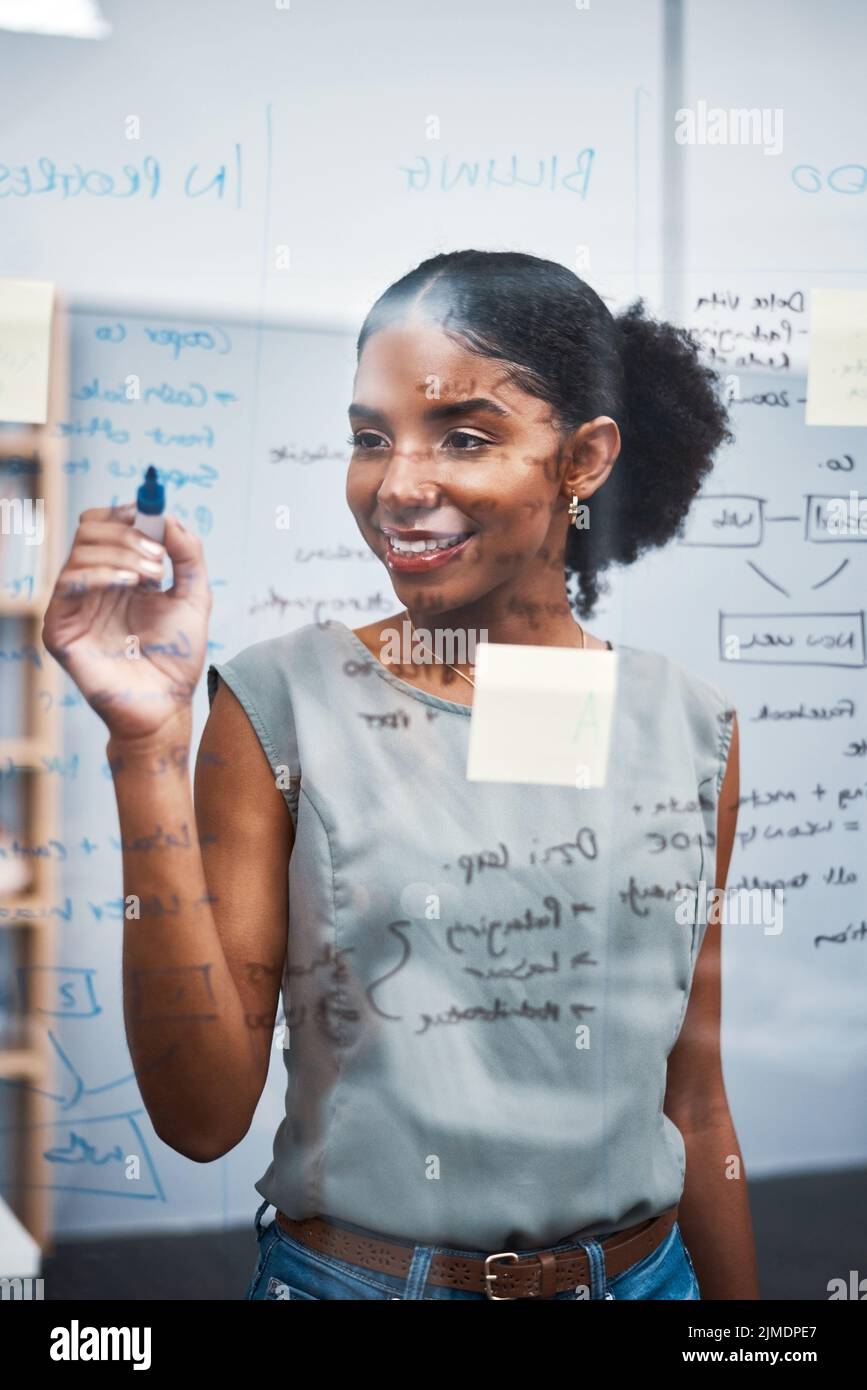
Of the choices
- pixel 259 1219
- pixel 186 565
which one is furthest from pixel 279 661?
pixel 259 1219

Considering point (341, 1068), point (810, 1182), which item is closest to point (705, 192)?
point (341, 1068)

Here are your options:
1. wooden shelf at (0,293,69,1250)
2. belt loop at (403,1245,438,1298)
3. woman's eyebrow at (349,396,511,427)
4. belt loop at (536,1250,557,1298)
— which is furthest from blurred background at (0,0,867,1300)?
belt loop at (536,1250,557,1298)

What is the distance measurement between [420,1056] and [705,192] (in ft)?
3.61

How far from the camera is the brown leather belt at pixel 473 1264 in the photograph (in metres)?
1.40

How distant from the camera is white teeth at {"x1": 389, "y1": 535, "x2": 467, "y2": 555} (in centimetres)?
148

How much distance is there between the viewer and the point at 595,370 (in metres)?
1.51

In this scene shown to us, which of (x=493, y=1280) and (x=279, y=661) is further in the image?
(x=279, y=661)

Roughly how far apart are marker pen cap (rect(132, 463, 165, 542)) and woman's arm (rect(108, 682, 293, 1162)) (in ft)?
0.69

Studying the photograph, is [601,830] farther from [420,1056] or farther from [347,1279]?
[347,1279]

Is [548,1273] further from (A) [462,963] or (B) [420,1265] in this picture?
(A) [462,963]

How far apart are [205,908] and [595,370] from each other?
30.6 inches

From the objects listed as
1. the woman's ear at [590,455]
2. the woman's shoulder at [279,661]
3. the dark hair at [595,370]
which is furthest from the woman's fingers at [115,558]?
the woman's ear at [590,455]

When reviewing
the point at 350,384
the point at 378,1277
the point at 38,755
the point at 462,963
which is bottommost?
the point at 378,1277

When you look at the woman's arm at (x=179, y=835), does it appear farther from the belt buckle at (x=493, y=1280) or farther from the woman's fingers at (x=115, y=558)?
the belt buckle at (x=493, y=1280)
